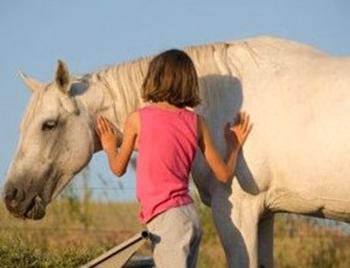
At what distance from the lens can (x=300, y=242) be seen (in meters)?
8.79

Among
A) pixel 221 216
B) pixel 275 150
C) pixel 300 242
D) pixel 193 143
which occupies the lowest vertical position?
pixel 300 242

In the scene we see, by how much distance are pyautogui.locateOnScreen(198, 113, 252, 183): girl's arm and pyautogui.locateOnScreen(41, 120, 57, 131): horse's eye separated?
1026mm

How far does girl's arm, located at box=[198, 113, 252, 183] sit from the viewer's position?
3.79m

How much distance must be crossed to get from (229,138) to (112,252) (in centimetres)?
104

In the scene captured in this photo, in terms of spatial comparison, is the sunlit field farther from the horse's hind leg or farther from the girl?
the girl

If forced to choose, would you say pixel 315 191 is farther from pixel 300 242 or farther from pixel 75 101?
pixel 300 242

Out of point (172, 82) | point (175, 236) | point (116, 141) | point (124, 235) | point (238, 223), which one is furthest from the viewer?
point (124, 235)

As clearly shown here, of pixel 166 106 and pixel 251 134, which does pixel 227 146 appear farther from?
pixel 166 106

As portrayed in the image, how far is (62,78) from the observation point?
4.54 m

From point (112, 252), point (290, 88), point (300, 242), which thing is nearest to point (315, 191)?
point (290, 88)

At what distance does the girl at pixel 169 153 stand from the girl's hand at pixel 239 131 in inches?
23.3

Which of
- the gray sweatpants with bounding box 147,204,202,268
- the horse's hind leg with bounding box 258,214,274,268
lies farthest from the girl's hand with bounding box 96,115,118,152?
the horse's hind leg with bounding box 258,214,274,268

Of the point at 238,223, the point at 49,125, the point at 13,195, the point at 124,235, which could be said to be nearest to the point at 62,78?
the point at 49,125

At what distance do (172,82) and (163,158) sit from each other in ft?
1.21
